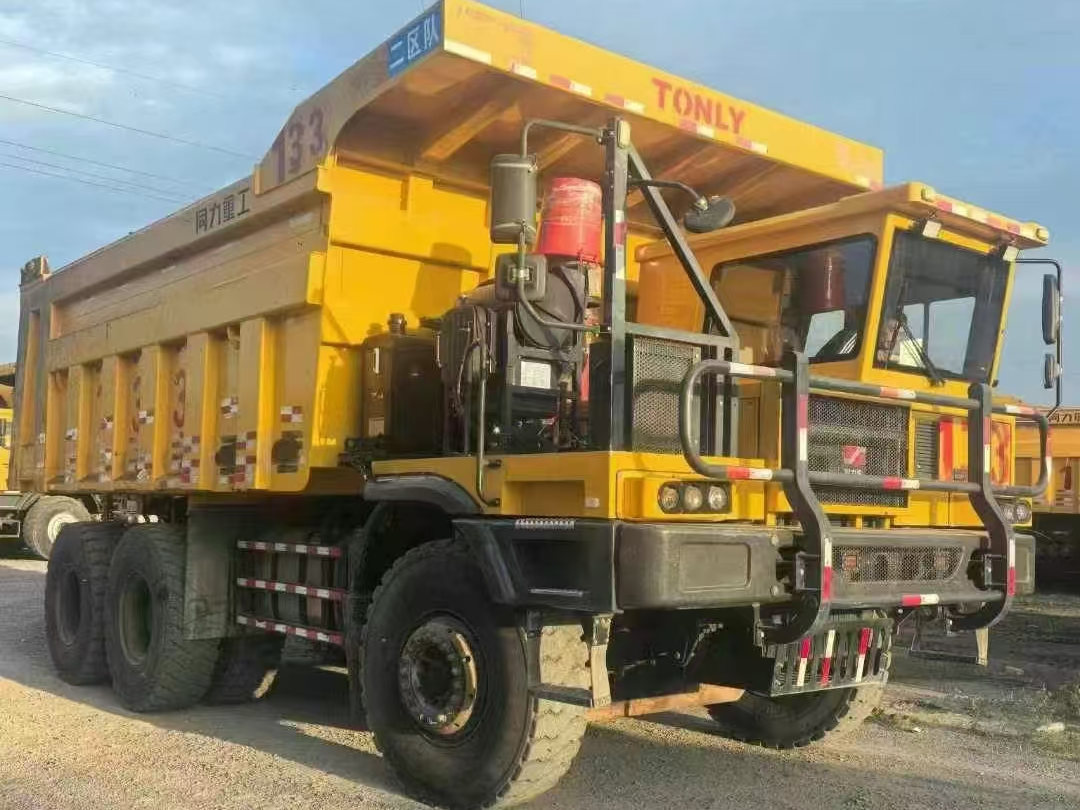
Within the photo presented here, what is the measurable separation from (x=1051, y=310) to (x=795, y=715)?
100 inches

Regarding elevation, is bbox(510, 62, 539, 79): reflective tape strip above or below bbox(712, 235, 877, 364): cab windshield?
above

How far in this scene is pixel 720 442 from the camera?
4.73 metres

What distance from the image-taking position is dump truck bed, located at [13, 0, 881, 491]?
5180 mm

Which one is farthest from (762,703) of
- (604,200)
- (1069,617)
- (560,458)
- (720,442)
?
(1069,617)

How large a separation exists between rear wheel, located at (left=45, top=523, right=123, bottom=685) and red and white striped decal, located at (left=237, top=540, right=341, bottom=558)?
166 centimetres

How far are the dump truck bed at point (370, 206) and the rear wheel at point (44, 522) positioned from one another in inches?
540

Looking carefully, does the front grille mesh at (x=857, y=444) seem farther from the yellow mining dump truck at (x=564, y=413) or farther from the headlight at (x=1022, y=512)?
the headlight at (x=1022, y=512)

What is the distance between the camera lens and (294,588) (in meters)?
6.35

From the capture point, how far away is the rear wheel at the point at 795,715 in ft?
19.4

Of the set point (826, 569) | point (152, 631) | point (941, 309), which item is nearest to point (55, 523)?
point (152, 631)

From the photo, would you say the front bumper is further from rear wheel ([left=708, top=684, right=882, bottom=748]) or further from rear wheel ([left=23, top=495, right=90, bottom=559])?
rear wheel ([left=23, top=495, right=90, bottom=559])

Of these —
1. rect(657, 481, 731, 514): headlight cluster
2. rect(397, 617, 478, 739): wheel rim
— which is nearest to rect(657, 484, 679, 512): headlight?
rect(657, 481, 731, 514): headlight cluster

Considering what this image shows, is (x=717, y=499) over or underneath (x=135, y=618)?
over

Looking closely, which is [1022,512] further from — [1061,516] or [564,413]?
[1061,516]
